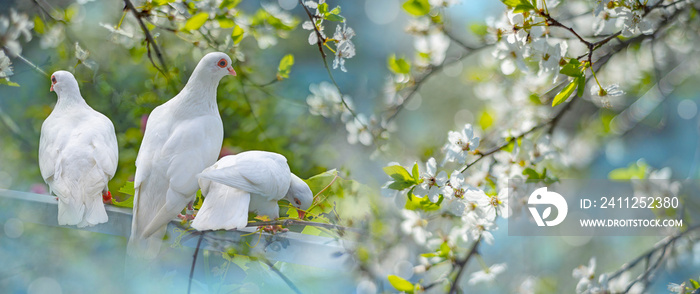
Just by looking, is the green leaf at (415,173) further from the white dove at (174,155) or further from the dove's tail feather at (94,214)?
the dove's tail feather at (94,214)

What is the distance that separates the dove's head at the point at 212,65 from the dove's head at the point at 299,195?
0.43 ft

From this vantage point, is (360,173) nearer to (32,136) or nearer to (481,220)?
(481,220)

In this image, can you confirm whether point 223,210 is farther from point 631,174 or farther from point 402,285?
point 631,174

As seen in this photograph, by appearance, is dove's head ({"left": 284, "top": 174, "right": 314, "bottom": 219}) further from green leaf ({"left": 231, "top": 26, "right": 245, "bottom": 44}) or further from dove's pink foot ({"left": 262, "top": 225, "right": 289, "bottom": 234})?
green leaf ({"left": 231, "top": 26, "right": 245, "bottom": 44})

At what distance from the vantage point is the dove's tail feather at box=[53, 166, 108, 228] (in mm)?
436

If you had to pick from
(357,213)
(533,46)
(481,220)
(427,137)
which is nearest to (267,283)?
(357,213)

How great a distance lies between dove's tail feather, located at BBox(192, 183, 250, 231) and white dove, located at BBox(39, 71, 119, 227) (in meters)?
0.10

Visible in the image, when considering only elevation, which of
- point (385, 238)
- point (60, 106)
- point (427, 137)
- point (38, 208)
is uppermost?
point (60, 106)

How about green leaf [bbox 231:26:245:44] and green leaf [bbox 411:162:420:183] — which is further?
green leaf [bbox 231:26:245:44]

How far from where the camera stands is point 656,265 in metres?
0.54

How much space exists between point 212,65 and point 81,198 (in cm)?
17

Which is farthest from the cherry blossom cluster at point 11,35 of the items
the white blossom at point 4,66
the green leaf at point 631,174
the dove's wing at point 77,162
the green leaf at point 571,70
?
the green leaf at point 631,174

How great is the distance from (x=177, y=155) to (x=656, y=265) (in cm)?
53

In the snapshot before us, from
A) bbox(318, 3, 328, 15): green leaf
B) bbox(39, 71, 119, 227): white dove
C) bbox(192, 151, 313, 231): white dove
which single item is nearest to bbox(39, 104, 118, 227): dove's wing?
bbox(39, 71, 119, 227): white dove
